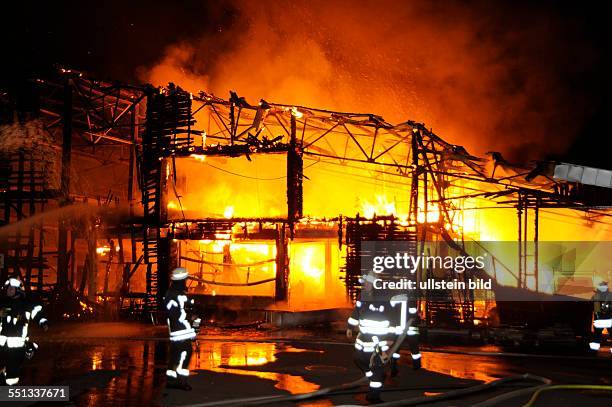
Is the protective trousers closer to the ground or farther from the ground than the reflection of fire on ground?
farther from the ground

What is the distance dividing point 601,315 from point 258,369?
777 cm

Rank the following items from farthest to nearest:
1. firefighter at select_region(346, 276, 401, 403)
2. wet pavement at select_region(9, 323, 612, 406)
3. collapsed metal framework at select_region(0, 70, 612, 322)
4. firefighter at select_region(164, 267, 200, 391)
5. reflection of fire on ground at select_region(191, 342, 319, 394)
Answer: collapsed metal framework at select_region(0, 70, 612, 322)
reflection of fire on ground at select_region(191, 342, 319, 394)
firefighter at select_region(164, 267, 200, 391)
wet pavement at select_region(9, 323, 612, 406)
firefighter at select_region(346, 276, 401, 403)

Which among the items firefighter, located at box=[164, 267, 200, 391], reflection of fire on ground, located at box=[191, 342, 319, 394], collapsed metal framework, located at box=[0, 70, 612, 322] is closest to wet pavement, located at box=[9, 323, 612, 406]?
reflection of fire on ground, located at box=[191, 342, 319, 394]

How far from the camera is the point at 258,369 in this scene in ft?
35.0

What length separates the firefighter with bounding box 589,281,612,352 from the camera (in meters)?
12.9

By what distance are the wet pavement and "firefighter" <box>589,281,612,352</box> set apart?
405 mm

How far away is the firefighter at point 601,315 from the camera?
1294cm

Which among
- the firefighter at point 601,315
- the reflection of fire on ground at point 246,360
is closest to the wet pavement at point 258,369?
the reflection of fire on ground at point 246,360

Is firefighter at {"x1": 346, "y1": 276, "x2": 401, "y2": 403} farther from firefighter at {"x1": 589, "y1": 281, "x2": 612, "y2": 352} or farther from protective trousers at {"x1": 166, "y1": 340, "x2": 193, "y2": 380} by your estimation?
firefighter at {"x1": 589, "y1": 281, "x2": 612, "y2": 352}

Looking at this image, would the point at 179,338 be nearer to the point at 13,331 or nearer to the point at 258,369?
the point at 13,331

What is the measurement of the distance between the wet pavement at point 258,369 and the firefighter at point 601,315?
0.40 metres

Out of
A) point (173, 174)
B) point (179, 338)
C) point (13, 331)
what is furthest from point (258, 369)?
point (173, 174)

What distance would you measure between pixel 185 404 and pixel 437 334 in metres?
9.40

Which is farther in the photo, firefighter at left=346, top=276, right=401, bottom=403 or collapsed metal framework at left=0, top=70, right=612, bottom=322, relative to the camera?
collapsed metal framework at left=0, top=70, right=612, bottom=322
